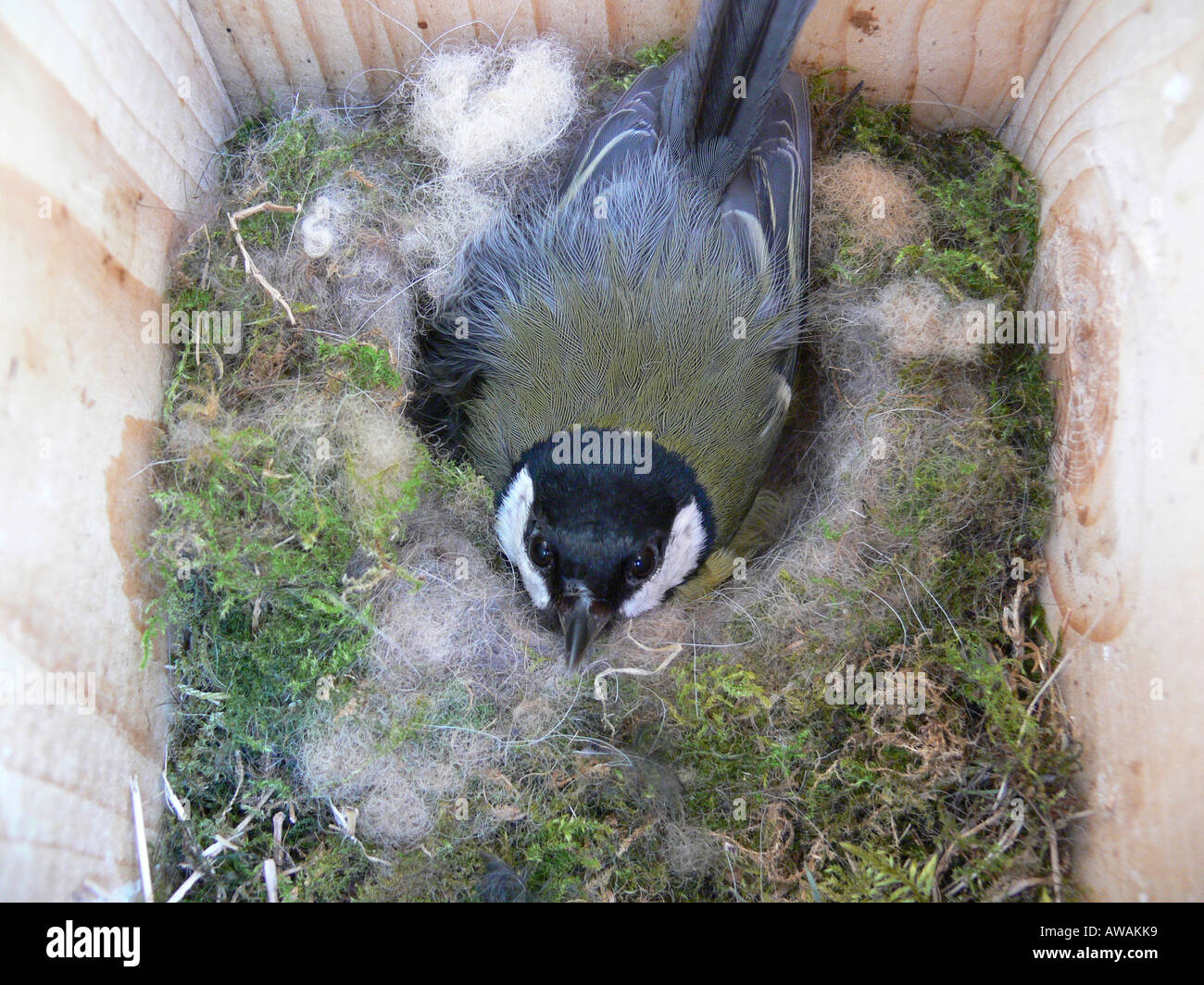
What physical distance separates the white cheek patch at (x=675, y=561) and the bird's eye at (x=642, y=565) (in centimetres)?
3

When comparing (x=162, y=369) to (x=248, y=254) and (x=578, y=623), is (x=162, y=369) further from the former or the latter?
(x=578, y=623)

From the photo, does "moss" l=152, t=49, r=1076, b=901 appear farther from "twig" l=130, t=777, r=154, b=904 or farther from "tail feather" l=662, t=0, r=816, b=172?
"tail feather" l=662, t=0, r=816, b=172

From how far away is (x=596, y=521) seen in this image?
5.98 ft

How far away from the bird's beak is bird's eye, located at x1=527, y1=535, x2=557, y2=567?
9 cm

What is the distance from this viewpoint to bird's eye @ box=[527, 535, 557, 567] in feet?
6.21

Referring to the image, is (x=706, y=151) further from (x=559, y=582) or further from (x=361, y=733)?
(x=361, y=733)

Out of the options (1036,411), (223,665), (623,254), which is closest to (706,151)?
(623,254)

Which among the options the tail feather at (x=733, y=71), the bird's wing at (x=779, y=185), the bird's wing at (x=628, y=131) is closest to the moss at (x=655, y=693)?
the bird's wing at (x=779, y=185)

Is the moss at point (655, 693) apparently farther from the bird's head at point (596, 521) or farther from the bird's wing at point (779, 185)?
the bird's wing at point (779, 185)

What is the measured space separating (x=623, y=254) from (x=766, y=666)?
3.15 ft

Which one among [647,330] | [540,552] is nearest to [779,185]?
[647,330]

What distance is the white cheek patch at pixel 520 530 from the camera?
1.94 metres

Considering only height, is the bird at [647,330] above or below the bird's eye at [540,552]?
above

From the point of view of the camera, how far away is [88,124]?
1509mm
